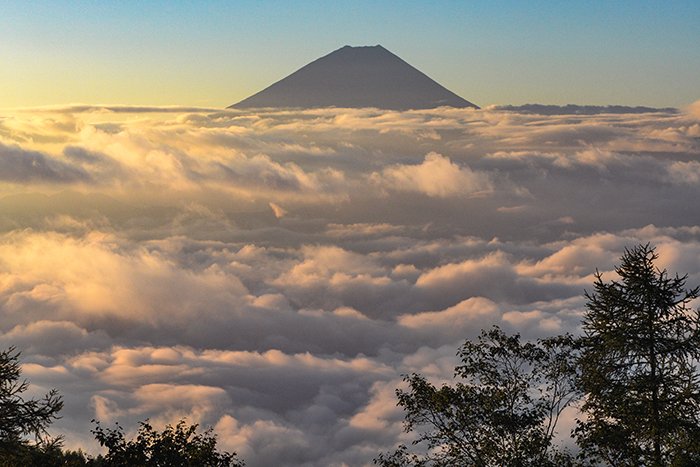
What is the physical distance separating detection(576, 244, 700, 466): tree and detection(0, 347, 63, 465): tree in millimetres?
17952

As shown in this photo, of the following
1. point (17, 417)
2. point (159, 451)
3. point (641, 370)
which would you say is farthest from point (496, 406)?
point (17, 417)

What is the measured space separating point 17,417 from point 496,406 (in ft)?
53.1

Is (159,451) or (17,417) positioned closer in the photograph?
(159,451)

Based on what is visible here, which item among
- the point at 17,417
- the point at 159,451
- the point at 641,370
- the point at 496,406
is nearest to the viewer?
the point at 641,370

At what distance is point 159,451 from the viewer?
30109mm

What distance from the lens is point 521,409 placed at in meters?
32.0

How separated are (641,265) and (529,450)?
685cm

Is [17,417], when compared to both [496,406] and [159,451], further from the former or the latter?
[496,406]

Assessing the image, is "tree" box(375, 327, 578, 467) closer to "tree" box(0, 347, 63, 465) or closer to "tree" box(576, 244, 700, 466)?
"tree" box(576, 244, 700, 466)

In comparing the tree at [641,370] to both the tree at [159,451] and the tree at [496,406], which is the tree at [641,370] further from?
the tree at [159,451]

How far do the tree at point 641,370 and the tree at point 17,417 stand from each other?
18.0 meters

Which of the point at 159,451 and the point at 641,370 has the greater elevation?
the point at 641,370

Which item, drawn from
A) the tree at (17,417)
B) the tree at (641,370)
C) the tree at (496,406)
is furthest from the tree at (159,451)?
the tree at (641,370)

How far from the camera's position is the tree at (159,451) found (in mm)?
29828
